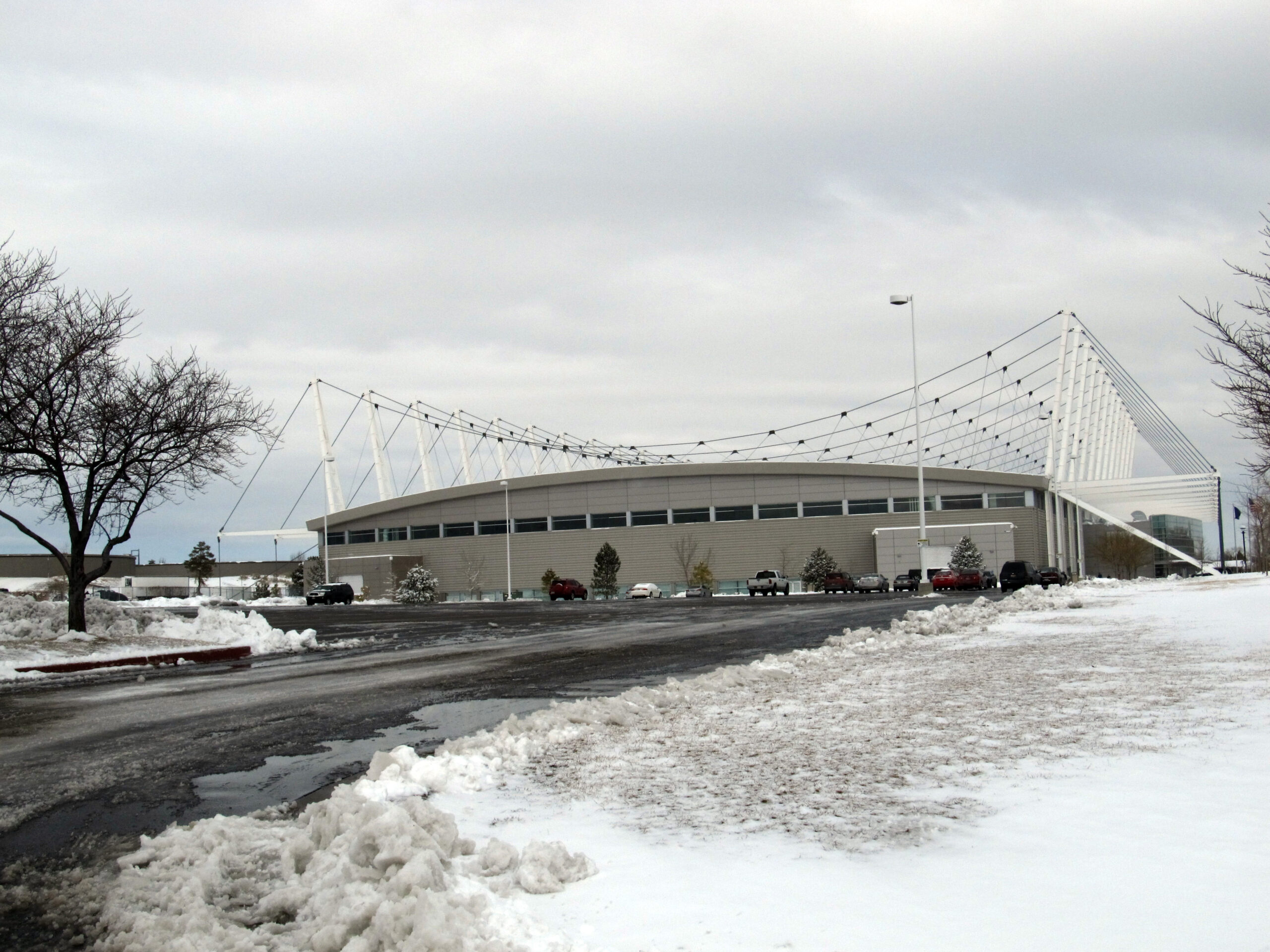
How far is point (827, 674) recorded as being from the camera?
39.2 ft

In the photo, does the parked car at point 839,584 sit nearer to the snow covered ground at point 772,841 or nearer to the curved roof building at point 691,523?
the curved roof building at point 691,523

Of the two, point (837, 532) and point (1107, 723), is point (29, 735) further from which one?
point (837, 532)

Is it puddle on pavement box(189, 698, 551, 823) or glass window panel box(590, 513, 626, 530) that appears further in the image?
glass window panel box(590, 513, 626, 530)

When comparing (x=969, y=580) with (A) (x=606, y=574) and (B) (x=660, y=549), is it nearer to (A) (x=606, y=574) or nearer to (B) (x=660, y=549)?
(A) (x=606, y=574)

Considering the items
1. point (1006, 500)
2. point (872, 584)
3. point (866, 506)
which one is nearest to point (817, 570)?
point (866, 506)

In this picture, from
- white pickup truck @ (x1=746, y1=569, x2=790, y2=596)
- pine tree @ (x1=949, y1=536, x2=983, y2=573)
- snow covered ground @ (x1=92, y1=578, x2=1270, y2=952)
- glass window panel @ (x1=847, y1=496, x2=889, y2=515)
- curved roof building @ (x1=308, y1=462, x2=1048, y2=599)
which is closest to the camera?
snow covered ground @ (x1=92, y1=578, x2=1270, y2=952)

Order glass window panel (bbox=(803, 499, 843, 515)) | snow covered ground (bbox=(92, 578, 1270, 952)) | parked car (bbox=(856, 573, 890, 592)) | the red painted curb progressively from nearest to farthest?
1. snow covered ground (bbox=(92, 578, 1270, 952))
2. the red painted curb
3. parked car (bbox=(856, 573, 890, 592))
4. glass window panel (bbox=(803, 499, 843, 515))

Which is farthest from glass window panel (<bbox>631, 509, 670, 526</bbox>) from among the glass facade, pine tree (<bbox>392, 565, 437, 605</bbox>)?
pine tree (<bbox>392, 565, 437, 605</bbox>)

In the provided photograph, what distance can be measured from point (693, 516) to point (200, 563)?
2232 inches

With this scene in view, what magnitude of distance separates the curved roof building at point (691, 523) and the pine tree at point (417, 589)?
1363cm

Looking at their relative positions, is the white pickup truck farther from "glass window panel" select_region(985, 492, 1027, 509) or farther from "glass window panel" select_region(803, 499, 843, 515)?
"glass window panel" select_region(985, 492, 1027, 509)

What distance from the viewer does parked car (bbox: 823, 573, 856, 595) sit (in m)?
67.6

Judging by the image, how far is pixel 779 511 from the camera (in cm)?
8500

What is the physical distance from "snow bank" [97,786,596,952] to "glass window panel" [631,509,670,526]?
82.5m
